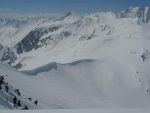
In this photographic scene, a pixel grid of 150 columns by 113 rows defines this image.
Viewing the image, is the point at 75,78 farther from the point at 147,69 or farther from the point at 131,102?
the point at 147,69

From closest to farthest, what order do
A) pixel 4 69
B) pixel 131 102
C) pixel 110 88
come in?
1. pixel 4 69
2. pixel 131 102
3. pixel 110 88

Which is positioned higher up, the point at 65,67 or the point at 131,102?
the point at 65,67

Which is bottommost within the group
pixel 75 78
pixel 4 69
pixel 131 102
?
pixel 131 102

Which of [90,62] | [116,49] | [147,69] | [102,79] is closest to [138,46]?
[116,49]

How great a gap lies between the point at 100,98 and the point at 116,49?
91.2 metres

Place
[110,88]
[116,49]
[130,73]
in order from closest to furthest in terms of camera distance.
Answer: [110,88], [130,73], [116,49]

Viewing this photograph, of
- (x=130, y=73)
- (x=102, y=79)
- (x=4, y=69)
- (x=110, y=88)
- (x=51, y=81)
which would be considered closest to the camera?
(x=4, y=69)

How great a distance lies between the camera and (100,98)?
10181cm

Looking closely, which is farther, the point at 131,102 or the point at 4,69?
the point at 131,102

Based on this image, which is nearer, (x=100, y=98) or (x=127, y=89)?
(x=100, y=98)

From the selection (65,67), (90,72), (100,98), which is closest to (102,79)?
(90,72)

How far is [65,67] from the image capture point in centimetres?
12306

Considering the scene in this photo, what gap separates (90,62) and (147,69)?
25048mm

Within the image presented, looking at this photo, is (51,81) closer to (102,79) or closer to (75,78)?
(75,78)
